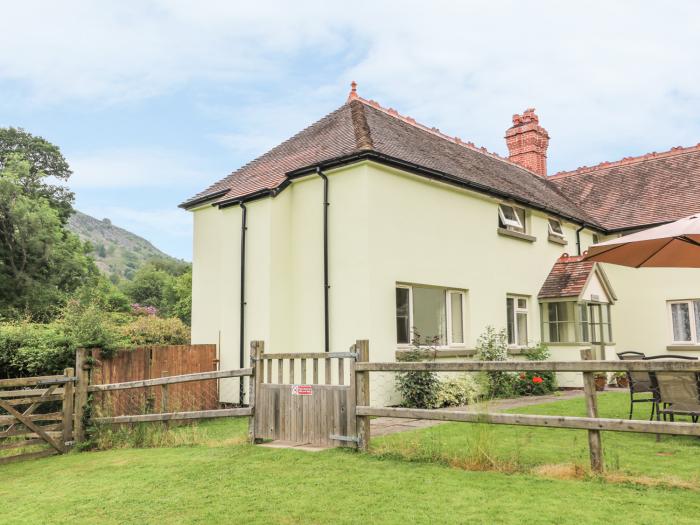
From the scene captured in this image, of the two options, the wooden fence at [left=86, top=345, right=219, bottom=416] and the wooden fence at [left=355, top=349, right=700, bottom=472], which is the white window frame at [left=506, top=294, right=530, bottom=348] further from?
the wooden fence at [left=355, top=349, right=700, bottom=472]

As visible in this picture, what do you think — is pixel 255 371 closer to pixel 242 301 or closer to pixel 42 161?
pixel 242 301

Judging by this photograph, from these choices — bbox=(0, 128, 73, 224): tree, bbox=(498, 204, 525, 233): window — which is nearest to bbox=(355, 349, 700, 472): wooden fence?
bbox=(498, 204, 525, 233): window

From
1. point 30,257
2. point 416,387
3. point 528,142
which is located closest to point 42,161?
point 30,257

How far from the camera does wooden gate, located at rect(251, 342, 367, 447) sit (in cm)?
763

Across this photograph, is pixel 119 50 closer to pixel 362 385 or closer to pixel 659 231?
pixel 362 385

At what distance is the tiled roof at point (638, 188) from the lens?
63.3 ft

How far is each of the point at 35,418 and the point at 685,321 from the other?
17.8m

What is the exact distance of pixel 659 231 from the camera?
7.36 m

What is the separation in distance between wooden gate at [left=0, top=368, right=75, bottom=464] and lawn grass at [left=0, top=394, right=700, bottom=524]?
780mm

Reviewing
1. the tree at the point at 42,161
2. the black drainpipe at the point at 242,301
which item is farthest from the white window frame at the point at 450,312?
the tree at the point at 42,161

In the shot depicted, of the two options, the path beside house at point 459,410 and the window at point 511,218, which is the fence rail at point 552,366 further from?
the window at point 511,218

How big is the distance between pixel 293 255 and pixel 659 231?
8.03 m

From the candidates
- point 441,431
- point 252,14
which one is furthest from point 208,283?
point 441,431

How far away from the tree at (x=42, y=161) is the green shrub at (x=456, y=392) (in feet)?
117
